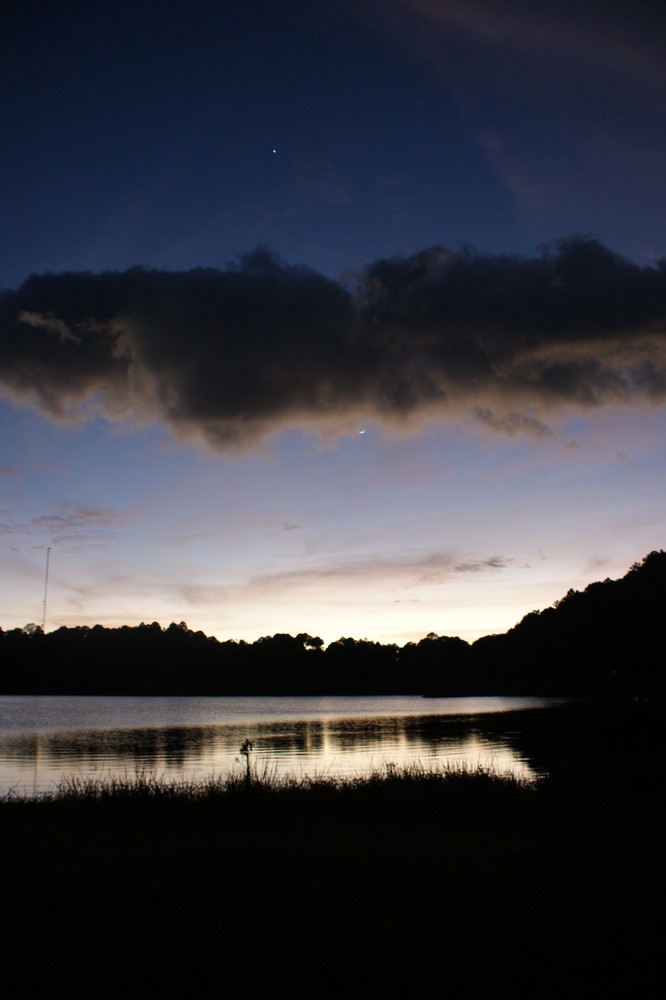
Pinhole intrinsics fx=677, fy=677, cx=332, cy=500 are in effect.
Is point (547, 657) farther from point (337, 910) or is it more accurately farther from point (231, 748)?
point (337, 910)

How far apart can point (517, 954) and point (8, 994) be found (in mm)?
5060

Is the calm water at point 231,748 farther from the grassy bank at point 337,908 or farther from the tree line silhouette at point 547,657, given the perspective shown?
the tree line silhouette at point 547,657

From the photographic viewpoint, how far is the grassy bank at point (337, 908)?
672 centimetres

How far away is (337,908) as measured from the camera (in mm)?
8727

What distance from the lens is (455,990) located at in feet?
21.0

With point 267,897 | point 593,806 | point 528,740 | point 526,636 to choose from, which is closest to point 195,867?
point 267,897

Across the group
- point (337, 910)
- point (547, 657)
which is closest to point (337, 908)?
point (337, 910)

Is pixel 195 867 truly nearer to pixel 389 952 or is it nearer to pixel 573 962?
pixel 389 952

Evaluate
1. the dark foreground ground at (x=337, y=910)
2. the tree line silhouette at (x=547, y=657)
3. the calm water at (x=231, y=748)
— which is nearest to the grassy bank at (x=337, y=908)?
the dark foreground ground at (x=337, y=910)

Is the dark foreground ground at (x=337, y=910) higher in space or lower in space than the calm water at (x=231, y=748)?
higher

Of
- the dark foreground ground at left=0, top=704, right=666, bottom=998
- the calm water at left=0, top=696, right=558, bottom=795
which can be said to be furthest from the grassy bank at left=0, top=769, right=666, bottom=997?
the calm water at left=0, top=696, right=558, bottom=795

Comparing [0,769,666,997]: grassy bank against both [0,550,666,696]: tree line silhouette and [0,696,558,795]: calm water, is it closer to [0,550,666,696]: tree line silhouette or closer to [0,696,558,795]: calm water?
[0,696,558,795]: calm water

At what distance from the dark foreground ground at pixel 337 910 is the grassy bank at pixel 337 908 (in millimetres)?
29

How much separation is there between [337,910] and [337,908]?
6 cm
